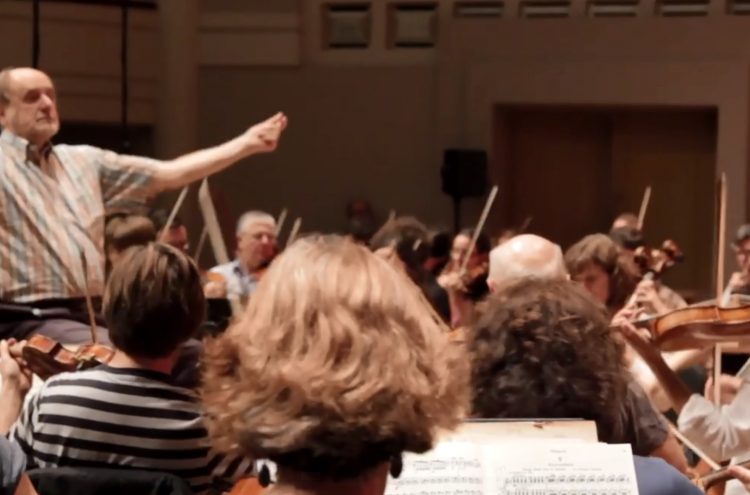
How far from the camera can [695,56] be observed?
8.98 meters

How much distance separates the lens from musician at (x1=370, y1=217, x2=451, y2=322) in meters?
5.36

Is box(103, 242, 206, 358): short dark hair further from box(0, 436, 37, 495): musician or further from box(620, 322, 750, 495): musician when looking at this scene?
box(620, 322, 750, 495): musician

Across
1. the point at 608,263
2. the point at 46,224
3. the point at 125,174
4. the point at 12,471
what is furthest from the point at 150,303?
the point at 608,263

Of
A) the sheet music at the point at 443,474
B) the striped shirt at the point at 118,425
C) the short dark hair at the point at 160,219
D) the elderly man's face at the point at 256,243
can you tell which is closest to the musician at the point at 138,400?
the striped shirt at the point at 118,425

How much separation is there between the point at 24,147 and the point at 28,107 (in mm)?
108

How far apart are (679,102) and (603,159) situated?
0.81 metres

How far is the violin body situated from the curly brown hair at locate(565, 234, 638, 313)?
395mm

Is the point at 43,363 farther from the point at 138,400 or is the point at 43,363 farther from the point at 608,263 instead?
the point at 608,263

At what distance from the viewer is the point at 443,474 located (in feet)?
6.98

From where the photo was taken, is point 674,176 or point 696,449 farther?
point 674,176

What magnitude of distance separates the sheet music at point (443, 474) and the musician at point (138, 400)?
56cm

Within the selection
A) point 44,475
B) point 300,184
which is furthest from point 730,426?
point 300,184

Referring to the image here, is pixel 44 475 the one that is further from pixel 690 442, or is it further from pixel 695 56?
pixel 695 56

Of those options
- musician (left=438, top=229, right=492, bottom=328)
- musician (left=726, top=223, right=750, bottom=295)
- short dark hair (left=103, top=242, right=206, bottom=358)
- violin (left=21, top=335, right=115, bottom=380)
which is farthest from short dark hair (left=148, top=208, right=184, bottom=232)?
short dark hair (left=103, top=242, right=206, bottom=358)
